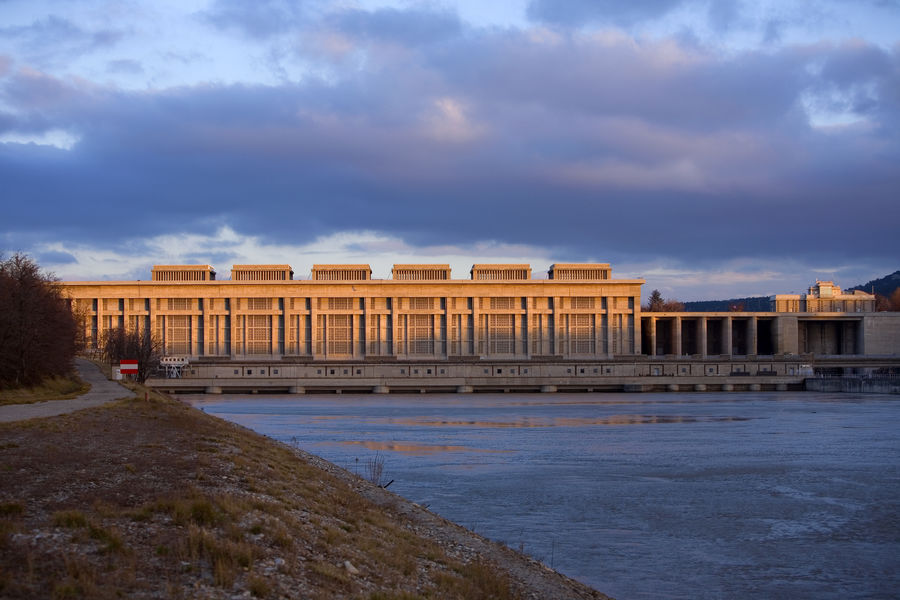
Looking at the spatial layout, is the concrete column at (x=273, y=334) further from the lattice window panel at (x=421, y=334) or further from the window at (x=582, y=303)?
the window at (x=582, y=303)

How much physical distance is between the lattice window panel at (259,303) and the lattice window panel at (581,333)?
48.6 metres

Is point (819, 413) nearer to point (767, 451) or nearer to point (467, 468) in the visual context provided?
point (767, 451)

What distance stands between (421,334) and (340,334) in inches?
512

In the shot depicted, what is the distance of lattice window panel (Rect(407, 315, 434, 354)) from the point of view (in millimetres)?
140000

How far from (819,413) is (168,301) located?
338 feet

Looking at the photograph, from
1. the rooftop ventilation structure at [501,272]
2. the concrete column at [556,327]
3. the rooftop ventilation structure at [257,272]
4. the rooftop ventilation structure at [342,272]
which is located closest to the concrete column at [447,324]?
the rooftop ventilation structure at [501,272]

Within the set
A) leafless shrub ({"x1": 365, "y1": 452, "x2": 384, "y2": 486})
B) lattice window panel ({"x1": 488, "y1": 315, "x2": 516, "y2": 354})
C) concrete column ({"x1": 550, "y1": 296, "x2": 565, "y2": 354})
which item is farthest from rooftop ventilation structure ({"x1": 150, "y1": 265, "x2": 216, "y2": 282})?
leafless shrub ({"x1": 365, "y1": 452, "x2": 384, "y2": 486})

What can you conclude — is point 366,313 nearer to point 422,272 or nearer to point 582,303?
point 422,272

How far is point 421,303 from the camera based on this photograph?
140 metres

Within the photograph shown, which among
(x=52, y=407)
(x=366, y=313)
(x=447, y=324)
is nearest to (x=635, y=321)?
(x=447, y=324)

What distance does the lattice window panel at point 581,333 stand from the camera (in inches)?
5566

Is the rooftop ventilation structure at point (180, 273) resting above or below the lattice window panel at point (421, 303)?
above

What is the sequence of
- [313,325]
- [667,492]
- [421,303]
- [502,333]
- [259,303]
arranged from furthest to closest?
[502,333]
[421,303]
[259,303]
[313,325]
[667,492]

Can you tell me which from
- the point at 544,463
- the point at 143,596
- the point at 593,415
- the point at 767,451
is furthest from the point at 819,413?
the point at 143,596
